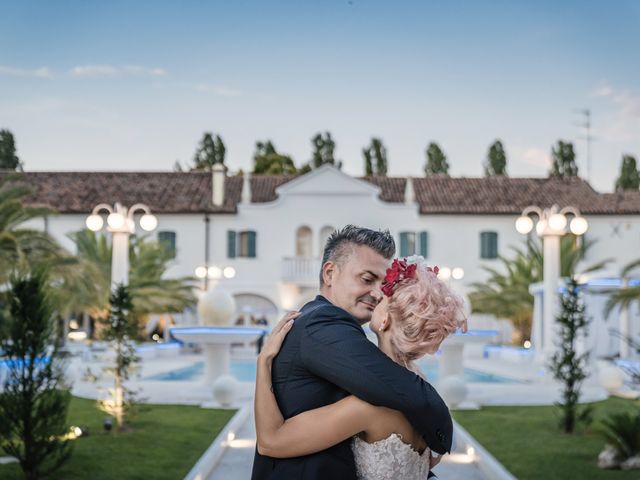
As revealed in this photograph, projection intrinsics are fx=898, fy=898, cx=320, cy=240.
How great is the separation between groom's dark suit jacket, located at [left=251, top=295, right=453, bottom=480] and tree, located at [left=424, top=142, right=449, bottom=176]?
49.8 meters

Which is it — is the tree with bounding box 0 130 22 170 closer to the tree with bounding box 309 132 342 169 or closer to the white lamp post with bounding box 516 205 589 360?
the white lamp post with bounding box 516 205 589 360

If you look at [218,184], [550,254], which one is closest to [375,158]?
[218,184]

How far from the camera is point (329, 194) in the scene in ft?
124

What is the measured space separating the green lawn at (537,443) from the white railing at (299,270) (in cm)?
2240

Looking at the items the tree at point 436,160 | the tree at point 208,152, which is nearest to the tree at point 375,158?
the tree at point 436,160

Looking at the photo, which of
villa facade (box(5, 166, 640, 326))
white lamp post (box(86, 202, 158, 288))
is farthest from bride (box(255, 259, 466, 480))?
villa facade (box(5, 166, 640, 326))

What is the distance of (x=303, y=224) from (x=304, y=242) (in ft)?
3.24

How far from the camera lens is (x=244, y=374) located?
982 inches

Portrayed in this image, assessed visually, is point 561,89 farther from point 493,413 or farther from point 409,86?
point 493,413

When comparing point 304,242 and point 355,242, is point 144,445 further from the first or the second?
point 304,242

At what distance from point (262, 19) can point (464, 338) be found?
1057 cm

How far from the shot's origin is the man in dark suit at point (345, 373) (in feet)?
9.21

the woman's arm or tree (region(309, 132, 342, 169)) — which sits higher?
tree (region(309, 132, 342, 169))

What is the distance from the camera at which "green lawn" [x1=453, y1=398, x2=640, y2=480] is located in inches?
367
